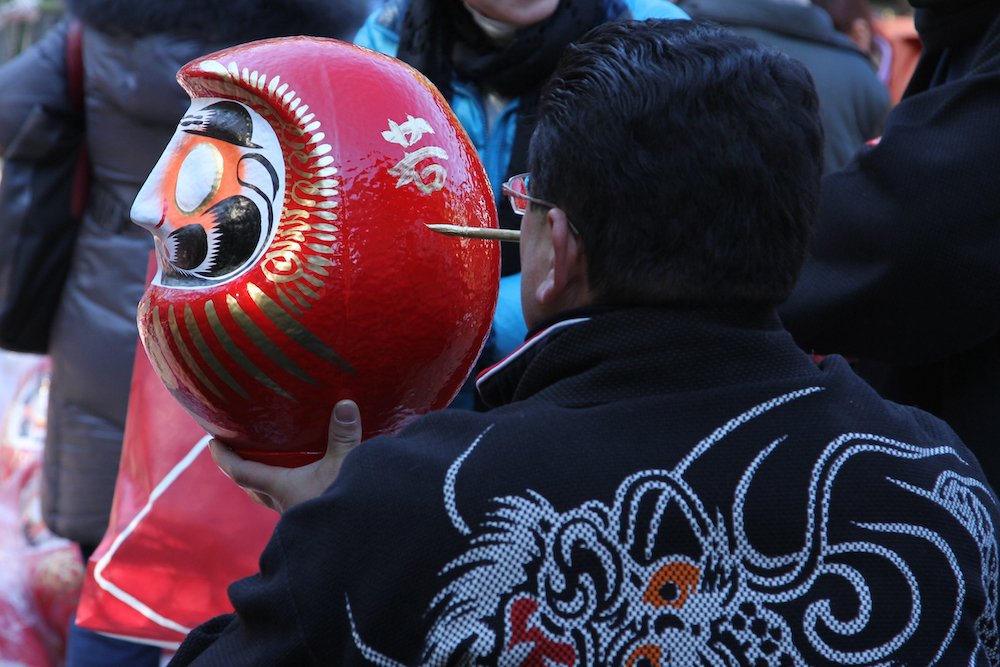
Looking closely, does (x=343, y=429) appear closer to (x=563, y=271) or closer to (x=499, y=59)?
(x=563, y=271)

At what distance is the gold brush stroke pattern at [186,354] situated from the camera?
Answer: 1.35 m

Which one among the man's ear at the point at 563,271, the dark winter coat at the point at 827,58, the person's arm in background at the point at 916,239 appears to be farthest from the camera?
the dark winter coat at the point at 827,58

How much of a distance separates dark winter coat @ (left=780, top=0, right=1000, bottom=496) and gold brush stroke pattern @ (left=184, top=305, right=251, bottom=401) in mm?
1058

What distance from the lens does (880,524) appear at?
3.80ft

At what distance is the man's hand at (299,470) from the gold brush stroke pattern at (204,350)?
146 millimetres

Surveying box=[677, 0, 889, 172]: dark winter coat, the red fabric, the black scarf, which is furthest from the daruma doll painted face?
box=[677, 0, 889, 172]: dark winter coat

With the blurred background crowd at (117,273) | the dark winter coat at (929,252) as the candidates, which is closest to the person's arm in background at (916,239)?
the dark winter coat at (929,252)

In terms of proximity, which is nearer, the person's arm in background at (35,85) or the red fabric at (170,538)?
the red fabric at (170,538)

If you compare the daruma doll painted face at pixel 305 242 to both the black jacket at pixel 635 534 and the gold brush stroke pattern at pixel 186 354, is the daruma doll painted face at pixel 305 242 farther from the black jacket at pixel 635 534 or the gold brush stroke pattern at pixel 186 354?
the black jacket at pixel 635 534

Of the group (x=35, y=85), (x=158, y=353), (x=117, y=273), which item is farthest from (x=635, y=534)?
(x=35, y=85)

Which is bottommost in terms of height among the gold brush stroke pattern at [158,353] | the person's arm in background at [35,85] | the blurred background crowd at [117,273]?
the blurred background crowd at [117,273]

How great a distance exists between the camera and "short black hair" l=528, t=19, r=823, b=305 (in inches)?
44.9

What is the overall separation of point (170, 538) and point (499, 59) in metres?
1.10

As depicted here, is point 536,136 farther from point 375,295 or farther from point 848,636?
point 848,636
